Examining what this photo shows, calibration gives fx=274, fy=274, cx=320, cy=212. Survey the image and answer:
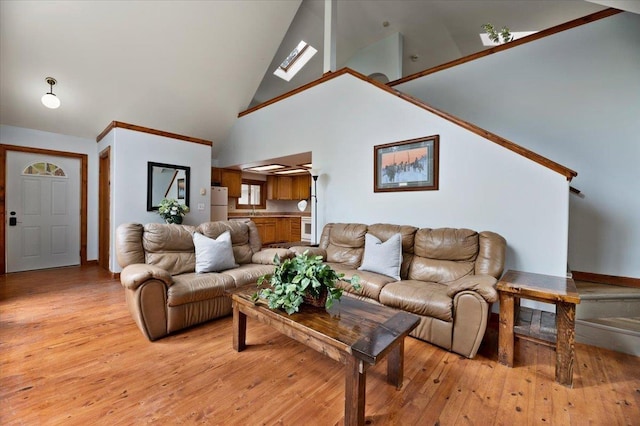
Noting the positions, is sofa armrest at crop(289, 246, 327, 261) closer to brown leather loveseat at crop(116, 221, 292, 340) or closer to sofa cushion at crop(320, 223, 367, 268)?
sofa cushion at crop(320, 223, 367, 268)

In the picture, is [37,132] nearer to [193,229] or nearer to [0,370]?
[193,229]

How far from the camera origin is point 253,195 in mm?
8211

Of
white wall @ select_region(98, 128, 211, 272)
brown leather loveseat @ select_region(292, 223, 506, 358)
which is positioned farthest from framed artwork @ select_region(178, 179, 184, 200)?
brown leather loveseat @ select_region(292, 223, 506, 358)

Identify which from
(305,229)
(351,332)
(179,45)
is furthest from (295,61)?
(351,332)

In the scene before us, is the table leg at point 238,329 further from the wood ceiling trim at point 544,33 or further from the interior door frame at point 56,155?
the interior door frame at point 56,155

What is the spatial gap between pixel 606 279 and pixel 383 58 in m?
4.93

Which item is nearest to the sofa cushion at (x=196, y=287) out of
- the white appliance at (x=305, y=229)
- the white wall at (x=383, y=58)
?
the white wall at (x=383, y=58)

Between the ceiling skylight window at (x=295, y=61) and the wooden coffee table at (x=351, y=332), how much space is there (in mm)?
5448

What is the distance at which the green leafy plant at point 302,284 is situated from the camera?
1.72m

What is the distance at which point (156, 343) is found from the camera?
2.25m

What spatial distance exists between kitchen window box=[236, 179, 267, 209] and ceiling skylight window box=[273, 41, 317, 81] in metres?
3.07

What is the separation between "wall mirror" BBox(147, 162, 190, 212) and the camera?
465 cm

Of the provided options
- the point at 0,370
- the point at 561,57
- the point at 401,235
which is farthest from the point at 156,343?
the point at 561,57

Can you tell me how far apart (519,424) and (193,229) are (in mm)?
3175
